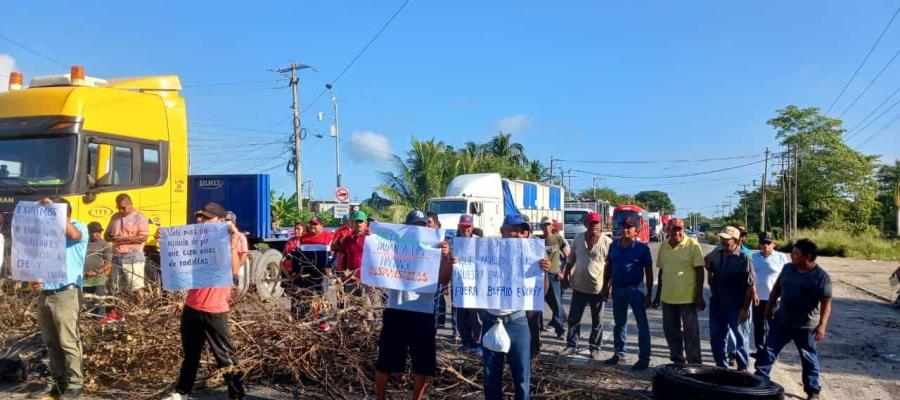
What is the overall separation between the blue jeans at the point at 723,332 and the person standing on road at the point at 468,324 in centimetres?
256

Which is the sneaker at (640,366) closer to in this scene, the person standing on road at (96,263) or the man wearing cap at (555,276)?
the man wearing cap at (555,276)

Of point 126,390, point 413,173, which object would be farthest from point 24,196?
point 413,173

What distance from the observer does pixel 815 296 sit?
6.30 metres

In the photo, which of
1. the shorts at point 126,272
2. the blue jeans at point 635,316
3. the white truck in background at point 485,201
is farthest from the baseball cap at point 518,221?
the white truck in background at point 485,201

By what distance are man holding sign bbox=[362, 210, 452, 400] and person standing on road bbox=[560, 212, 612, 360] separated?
2857 millimetres

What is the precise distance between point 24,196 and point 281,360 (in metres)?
4.08

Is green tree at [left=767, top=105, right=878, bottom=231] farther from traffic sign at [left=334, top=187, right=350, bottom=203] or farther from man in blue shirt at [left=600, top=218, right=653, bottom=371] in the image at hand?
man in blue shirt at [left=600, top=218, right=653, bottom=371]

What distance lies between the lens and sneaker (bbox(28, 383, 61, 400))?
605cm

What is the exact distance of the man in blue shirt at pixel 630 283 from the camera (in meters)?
7.34

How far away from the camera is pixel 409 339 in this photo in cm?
525

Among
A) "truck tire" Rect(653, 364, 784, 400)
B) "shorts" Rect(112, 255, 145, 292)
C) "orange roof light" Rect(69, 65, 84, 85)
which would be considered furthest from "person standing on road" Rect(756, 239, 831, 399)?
"orange roof light" Rect(69, 65, 84, 85)

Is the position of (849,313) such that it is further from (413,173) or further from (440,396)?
(413,173)

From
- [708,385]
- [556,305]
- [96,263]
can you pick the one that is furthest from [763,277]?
[96,263]

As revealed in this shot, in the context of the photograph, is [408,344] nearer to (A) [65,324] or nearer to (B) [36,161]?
(A) [65,324]
